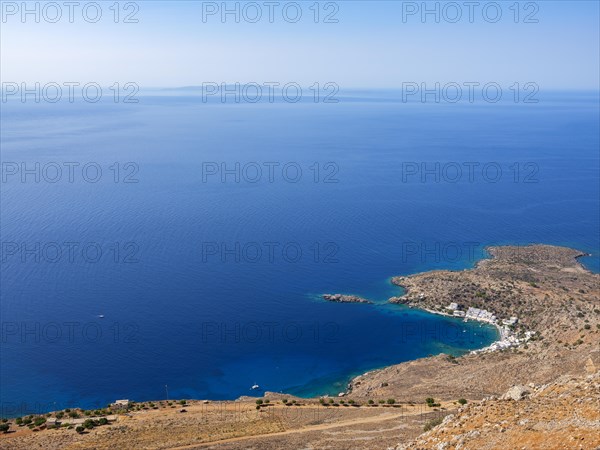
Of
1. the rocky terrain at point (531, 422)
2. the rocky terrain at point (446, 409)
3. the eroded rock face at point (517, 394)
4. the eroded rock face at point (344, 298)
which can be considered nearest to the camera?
the rocky terrain at point (531, 422)

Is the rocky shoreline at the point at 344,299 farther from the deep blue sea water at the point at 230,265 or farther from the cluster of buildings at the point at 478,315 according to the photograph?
the cluster of buildings at the point at 478,315

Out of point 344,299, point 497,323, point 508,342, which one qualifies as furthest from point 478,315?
point 344,299

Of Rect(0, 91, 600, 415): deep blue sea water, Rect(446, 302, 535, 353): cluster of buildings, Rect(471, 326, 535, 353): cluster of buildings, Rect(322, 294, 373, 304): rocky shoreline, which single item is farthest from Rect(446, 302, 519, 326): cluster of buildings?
Rect(322, 294, 373, 304): rocky shoreline

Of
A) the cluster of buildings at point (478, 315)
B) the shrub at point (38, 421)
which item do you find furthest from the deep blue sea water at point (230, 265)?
the shrub at point (38, 421)

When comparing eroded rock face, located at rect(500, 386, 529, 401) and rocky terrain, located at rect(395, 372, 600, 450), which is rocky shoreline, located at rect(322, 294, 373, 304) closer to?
rocky terrain, located at rect(395, 372, 600, 450)

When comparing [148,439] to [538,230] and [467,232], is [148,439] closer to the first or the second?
[467,232]
